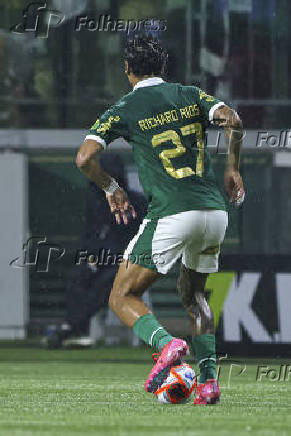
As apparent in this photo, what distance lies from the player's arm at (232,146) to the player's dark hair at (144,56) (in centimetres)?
43

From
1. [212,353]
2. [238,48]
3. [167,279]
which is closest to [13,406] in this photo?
[212,353]

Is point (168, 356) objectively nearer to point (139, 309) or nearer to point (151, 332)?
point (151, 332)

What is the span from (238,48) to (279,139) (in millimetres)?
1026

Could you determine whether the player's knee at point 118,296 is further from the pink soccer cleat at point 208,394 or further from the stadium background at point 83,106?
the stadium background at point 83,106

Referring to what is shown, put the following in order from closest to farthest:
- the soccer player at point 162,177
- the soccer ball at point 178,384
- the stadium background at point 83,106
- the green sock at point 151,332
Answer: the soccer ball at point 178,384, the green sock at point 151,332, the soccer player at point 162,177, the stadium background at point 83,106

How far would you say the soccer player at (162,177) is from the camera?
708cm

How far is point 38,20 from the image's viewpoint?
1366cm

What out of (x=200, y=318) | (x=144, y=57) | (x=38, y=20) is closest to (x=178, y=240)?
(x=200, y=318)

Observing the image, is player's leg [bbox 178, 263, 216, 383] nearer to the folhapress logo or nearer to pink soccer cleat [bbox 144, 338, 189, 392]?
pink soccer cleat [bbox 144, 338, 189, 392]

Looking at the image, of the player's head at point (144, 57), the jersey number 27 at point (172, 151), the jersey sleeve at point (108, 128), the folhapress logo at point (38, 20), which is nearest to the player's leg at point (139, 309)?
the jersey number 27 at point (172, 151)

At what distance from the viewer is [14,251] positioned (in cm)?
1373

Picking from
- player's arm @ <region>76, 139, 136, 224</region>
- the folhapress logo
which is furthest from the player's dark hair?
the folhapress logo

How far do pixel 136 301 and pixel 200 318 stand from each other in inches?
18.4

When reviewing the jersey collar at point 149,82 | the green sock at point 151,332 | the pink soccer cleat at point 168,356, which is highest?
the jersey collar at point 149,82
